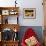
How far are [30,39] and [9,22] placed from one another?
1.02 metres

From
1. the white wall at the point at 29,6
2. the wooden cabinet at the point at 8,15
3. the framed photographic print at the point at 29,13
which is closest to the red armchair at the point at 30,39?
the white wall at the point at 29,6

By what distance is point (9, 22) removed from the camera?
19.1ft

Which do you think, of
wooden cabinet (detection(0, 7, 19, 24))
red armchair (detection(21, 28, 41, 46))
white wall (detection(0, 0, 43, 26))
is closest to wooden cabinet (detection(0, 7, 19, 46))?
wooden cabinet (detection(0, 7, 19, 24))

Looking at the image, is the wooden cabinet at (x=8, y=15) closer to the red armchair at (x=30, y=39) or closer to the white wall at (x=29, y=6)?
the white wall at (x=29, y=6)

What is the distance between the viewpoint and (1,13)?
18.7 ft

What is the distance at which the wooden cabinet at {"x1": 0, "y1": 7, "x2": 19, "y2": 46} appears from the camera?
566 centimetres

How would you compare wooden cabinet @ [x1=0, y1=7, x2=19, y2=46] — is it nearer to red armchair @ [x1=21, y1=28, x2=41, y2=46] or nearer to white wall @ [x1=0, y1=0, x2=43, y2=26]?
white wall @ [x1=0, y1=0, x2=43, y2=26]

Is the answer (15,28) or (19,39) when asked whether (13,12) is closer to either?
(15,28)

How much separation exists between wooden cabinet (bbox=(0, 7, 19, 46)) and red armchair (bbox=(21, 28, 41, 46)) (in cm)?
33

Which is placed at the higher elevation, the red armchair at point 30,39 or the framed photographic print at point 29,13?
the framed photographic print at point 29,13

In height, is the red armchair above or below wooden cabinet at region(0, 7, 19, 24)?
below

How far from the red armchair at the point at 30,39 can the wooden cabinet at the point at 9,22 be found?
0.33 m

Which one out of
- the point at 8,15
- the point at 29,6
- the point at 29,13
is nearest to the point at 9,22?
the point at 8,15

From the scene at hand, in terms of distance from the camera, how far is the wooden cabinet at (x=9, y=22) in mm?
5664
